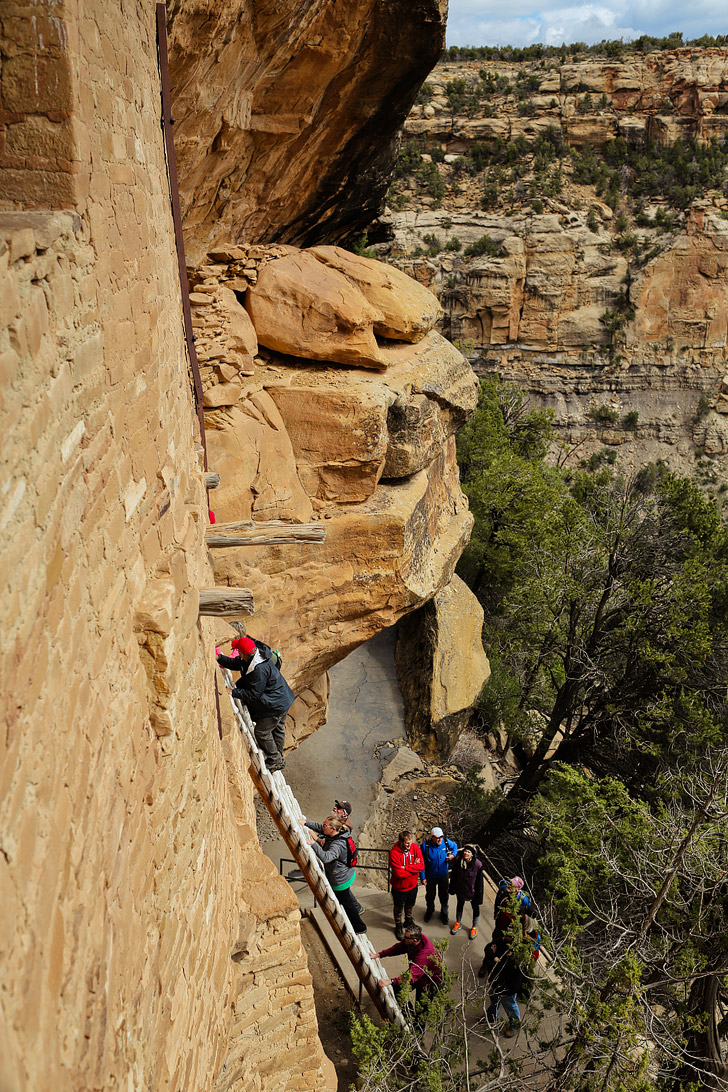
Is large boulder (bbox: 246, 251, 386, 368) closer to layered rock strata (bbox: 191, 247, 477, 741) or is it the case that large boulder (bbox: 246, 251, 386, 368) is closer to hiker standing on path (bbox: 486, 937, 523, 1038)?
layered rock strata (bbox: 191, 247, 477, 741)

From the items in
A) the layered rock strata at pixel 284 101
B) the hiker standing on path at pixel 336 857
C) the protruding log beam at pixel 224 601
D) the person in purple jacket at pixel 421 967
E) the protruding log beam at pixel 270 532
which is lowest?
the person in purple jacket at pixel 421 967

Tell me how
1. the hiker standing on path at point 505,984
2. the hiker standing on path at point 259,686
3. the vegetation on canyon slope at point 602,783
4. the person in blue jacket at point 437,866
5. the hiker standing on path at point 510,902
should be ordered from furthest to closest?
the person in blue jacket at point 437,866, the hiker standing on path at point 505,984, the hiker standing on path at point 510,902, the hiker standing on path at point 259,686, the vegetation on canyon slope at point 602,783

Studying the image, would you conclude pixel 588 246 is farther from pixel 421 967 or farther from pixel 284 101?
pixel 421 967

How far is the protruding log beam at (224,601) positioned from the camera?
351cm

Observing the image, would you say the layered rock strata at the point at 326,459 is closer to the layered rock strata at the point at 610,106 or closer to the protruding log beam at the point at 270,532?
the protruding log beam at the point at 270,532

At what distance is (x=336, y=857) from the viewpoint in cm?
612

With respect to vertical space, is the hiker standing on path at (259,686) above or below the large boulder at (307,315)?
below

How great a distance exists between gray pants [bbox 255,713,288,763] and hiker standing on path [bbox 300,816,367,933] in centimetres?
58

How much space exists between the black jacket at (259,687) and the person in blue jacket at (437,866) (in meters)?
2.64

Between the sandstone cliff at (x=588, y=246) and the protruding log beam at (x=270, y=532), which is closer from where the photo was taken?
the protruding log beam at (x=270, y=532)

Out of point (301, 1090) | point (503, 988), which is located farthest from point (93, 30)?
point (503, 988)

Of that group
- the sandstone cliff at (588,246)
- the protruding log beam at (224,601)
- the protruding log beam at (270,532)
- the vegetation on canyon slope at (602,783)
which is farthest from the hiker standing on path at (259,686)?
the sandstone cliff at (588,246)

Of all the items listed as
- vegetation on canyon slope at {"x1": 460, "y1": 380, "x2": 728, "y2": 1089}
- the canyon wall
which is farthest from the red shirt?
the canyon wall

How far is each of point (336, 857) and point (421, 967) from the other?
1.11 meters
